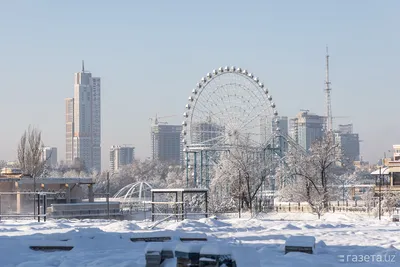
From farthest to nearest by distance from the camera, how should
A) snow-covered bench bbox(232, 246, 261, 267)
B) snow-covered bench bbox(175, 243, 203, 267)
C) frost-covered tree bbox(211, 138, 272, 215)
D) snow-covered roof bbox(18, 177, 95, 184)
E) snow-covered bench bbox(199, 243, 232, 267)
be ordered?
1. frost-covered tree bbox(211, 138, 272, 215)
2. snow-covered roof bbox(18, 177, 95, 184)
3. snow-covered bench bbox(175, 243, 203, 267)
4. snow-covered bench bbox(232, 246, 261, 267)
5. snow-covered bench bbox(199, 243, 232, 267)

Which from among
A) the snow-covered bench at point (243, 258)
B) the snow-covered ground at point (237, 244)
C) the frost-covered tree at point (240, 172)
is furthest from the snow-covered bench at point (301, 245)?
the frost-covered tree at point (240, 172)

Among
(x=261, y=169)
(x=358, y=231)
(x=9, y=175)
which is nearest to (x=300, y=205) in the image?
(x=261, y=169)

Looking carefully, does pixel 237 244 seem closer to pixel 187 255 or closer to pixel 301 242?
pixel 301 242

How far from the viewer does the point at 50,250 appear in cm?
1739

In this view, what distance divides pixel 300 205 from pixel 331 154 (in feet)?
32.1

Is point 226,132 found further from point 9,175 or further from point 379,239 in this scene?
point 379,239

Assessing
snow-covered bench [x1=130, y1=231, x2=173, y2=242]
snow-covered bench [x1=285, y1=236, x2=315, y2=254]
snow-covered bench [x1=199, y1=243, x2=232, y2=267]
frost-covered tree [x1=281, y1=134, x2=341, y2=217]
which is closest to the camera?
snow-covered bench [x1=199, y1=243, x2=232, y2=267]

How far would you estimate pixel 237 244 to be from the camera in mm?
18156

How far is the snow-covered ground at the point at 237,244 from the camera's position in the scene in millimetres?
15352

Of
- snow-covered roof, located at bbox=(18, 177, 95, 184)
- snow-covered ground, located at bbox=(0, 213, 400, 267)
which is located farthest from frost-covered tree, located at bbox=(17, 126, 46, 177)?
snow-covered ground, located at bbox=(0, 213, 400, 267)

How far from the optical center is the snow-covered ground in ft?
50.4

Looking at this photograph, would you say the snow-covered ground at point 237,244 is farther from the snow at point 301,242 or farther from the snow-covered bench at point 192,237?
the snow-covered bench at point 192,237

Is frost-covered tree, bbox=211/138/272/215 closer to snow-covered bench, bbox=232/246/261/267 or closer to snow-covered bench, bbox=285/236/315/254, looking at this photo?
snow-covered bench, bbox=285/236/315/254

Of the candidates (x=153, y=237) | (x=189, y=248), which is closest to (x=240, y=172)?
(x=153, y=237)
